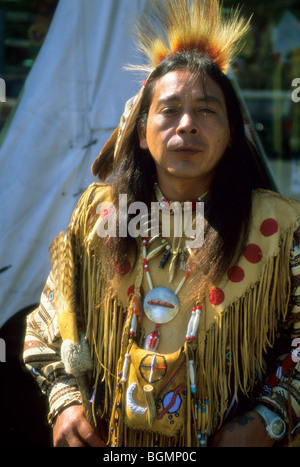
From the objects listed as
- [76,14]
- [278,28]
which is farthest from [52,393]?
[278,28]

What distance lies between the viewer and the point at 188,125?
1773 mm

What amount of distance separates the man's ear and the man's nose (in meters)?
0.24

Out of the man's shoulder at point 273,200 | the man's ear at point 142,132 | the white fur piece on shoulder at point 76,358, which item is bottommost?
the white fur piece on shoulder at point 76,358

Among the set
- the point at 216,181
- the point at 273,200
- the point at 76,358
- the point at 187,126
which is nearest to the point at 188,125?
the point at 187,126

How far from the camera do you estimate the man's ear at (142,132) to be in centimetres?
201

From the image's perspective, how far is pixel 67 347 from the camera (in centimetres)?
A: 189

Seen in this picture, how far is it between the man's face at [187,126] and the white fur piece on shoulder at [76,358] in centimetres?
66

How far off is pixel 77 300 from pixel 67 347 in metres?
0.18

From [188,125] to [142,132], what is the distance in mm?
299

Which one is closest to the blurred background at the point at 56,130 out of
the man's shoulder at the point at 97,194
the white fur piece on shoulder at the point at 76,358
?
the man's shoulder at the point at 97,194

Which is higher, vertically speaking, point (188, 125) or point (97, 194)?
point (188, 125)

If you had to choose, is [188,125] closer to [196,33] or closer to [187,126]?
[187,126]

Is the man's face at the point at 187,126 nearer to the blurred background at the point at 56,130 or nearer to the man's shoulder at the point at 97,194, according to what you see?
the man's shoulder at the point at 97,194

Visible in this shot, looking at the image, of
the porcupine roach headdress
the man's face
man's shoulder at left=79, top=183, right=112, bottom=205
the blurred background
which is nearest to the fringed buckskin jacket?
man's shoulder at left=79, top=183, right=112, bottom=205
